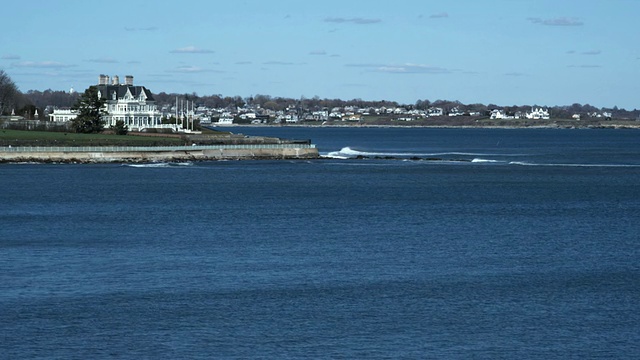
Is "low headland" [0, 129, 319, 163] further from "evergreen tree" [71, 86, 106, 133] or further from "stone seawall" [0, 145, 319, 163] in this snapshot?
"evergreen tree" [71, 86, 106, 133]

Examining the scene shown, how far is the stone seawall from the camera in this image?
10131 centimetres

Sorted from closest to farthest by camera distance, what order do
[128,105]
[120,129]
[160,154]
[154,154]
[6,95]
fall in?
[154,154], [160,154], [120,129], [128,105], [6,95]

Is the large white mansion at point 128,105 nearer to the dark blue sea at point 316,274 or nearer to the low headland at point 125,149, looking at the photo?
the low headland at point 125,149

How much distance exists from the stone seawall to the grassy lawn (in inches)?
170

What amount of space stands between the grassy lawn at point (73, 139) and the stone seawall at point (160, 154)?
4.31 m

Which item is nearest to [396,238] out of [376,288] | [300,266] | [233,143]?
[300,266]

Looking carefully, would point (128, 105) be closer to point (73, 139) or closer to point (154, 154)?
point (73, 139)

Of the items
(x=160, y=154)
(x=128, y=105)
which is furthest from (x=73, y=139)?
(x=128, y=105)

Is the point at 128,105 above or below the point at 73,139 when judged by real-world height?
above

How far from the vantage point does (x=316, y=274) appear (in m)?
38.3

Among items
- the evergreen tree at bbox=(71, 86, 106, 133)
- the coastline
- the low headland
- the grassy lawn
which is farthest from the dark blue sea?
the evergreen tree at bbox=(71, 86, 106, 133)

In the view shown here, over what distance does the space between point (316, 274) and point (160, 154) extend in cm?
7130

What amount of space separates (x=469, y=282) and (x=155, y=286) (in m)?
9.82

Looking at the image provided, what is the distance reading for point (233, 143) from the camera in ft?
414
